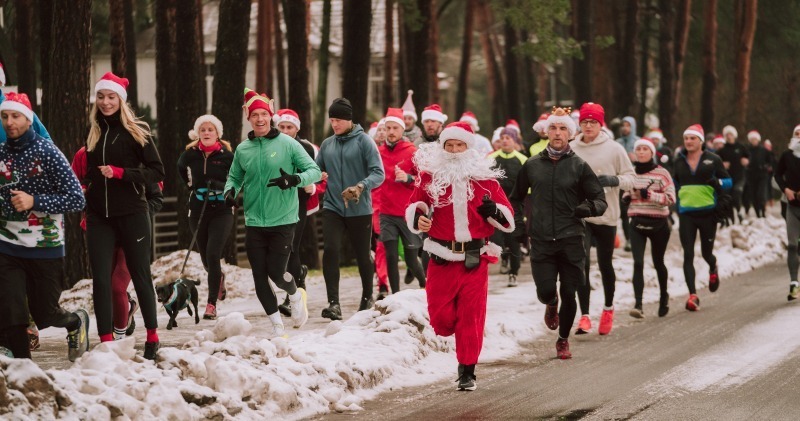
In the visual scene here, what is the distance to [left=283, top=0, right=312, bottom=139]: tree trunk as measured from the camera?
2041 centimetres

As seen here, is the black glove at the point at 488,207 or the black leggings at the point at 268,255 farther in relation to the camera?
the black leggings at the point at 268,255

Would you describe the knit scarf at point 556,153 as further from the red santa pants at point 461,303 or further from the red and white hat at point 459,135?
the red santa pants at point 461,303

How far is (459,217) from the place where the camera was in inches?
385

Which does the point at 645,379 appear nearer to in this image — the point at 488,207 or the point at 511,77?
the point at 488,207

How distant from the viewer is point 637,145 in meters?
14.6

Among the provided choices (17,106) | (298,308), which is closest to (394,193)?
(298,308)

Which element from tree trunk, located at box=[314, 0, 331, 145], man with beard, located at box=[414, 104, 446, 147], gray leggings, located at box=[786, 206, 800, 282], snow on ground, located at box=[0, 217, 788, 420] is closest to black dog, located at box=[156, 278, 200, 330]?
snow on ground, located at box=[0, 217, 788, 420]

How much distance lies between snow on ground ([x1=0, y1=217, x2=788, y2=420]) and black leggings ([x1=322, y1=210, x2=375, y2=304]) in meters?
0.62

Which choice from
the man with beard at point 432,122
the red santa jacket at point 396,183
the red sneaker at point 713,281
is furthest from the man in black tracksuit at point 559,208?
the red sneaker at point 713,281

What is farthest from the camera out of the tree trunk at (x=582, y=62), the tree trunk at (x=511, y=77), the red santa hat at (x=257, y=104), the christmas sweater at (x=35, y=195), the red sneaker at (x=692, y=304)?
the tree trunk at (x=511, y=77)

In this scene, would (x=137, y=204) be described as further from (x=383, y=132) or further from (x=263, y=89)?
(x=263, y=89)

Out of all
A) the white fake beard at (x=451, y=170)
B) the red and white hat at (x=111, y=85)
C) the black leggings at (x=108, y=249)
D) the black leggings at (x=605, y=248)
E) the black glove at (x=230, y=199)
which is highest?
the red and white hat at (x=111, y=85)

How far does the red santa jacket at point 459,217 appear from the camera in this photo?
975 cm

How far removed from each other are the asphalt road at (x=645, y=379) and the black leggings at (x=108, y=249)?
2.11m
